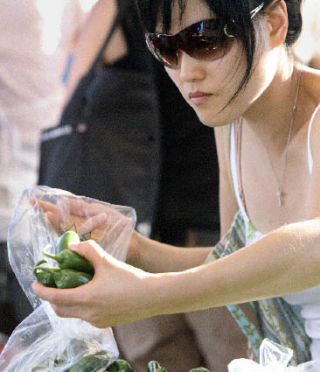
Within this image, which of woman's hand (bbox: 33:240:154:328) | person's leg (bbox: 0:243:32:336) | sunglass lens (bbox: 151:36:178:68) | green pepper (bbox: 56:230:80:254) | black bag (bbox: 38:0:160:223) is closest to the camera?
woman's hand (bbox: 33:240:154:328)

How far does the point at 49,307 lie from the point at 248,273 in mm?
414

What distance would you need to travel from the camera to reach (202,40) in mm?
1365

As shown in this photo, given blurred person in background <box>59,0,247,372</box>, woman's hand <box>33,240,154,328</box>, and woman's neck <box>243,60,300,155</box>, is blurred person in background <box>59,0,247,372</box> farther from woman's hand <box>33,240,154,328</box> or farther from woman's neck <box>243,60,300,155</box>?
woman's hand <box>33,240,154,328</box>

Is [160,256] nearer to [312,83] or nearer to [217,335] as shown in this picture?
[217,335]

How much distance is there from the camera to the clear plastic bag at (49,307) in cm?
139

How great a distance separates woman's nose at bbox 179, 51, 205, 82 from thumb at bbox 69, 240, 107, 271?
15.3 inches

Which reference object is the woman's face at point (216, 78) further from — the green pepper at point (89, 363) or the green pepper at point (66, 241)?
the green pepper at point (89, 363)

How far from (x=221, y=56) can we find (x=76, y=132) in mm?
1088

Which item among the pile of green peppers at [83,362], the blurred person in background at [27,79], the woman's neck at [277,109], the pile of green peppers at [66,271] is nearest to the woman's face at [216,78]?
the woman's neck at [277,109]

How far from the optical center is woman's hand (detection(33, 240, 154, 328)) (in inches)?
47.4

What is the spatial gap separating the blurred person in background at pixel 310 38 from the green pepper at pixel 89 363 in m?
0.78

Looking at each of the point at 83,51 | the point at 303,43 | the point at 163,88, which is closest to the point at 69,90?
the point at 83,51

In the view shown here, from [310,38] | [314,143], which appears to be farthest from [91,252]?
[310,38]

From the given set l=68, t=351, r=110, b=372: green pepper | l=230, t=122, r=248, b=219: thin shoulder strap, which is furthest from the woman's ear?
l=68, t=351, r=110, b=372: green pepper
